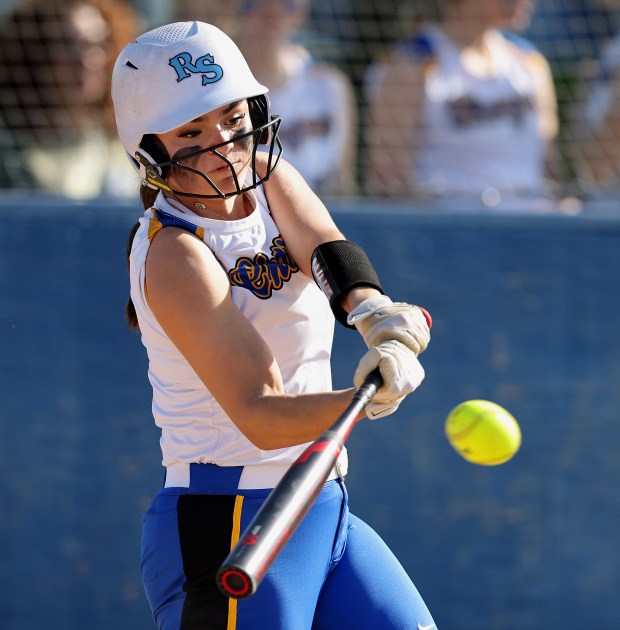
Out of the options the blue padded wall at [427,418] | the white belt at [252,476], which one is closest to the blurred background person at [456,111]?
the blue padded wall at [427,418]

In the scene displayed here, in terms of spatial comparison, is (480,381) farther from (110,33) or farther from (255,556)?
(255,556)

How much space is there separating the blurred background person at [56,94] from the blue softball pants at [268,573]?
2.30 m

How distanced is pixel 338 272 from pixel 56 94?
242cm

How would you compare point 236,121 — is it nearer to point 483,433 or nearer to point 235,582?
point 483,433

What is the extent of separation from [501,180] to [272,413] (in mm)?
2828

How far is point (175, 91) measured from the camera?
264 cm

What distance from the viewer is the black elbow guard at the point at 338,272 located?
2711 mm

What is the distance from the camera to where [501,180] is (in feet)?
16.4

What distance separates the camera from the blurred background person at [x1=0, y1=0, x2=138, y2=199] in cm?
471

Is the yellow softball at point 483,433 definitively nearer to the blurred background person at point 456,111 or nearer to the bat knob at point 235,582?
the bat knob at point 235,582

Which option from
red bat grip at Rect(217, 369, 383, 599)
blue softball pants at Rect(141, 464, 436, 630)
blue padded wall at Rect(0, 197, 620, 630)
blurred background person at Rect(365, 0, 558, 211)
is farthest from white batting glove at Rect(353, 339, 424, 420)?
blurred background person at Rect(365, 0, 558, 211)

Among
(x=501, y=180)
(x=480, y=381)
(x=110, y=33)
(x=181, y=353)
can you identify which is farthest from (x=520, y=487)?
(x=110, y=33)

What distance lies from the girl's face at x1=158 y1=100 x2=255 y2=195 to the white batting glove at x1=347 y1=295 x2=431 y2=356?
0.41 meters

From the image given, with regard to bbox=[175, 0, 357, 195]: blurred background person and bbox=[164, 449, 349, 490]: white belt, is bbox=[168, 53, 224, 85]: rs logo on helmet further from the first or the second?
bbox=[175, 0, 357, 195]: blurred background person
